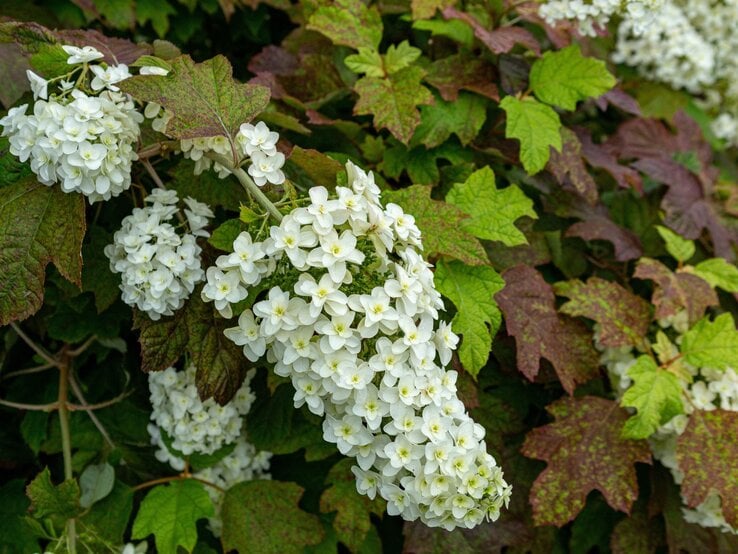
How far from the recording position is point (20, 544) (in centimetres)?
193

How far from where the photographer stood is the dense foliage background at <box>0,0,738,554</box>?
5.77ft

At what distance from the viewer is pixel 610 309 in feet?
6.81

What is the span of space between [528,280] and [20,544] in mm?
1488

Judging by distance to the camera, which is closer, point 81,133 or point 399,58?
point 81,133

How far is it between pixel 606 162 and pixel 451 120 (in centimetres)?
59

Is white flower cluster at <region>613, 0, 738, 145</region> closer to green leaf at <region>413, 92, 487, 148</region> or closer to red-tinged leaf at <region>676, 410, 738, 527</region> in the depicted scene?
green leaf at <region>413, 92, 487, 148</region>

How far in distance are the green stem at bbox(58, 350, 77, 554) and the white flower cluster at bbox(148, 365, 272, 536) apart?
21 cm

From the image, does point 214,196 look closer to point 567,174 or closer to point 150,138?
point 150,138

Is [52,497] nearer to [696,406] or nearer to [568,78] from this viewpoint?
[696,406]

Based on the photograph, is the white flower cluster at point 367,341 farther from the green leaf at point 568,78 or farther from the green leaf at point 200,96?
the green leaf at point 568,78

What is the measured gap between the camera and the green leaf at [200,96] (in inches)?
57.1

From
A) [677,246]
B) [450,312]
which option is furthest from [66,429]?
[677,246]

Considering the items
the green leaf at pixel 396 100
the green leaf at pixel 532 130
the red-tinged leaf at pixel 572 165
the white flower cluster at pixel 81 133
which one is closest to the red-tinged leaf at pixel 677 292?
the red-tinged leaf at pixel 572 165

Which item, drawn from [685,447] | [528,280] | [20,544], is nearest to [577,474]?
[685,447]
